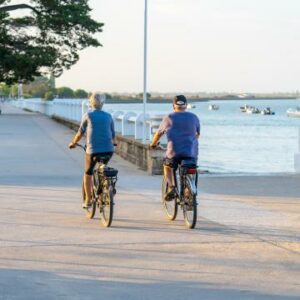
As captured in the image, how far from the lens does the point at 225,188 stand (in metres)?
14.1

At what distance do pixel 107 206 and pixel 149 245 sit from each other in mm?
1447

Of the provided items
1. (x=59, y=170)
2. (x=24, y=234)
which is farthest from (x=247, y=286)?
(x=59, y=170)

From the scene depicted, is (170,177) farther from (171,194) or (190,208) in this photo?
(190,208)

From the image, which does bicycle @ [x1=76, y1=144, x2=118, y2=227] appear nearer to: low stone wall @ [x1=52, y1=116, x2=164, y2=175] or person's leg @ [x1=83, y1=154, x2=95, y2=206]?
person's leg @ [x1=83, y1=154, x2=95, y2=206]

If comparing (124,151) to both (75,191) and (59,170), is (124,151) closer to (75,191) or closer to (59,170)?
(59,170)

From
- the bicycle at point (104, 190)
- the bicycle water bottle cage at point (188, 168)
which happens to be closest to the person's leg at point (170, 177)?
the bicycle water bottle cage at point (188, 168)

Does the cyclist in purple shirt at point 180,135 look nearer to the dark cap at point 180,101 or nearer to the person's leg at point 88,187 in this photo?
the dark cap at point 180,101

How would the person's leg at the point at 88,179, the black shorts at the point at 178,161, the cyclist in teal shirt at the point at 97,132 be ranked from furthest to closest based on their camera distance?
1. the person's leg at the point at 88,179
2. the cyclist in teal shirt at the point at 97,132
3. the black shorts at the point at 178,161

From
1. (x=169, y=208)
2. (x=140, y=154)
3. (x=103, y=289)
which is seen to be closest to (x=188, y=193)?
(x=169, y=208)

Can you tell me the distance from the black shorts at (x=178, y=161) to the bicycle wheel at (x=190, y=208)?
14.0 inches

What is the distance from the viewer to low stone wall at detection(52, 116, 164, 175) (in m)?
16.2

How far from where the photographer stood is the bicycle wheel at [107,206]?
9.96 m

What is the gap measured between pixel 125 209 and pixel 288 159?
23.7 meters

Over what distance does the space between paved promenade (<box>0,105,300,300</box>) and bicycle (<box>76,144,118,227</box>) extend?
8.0 inches
